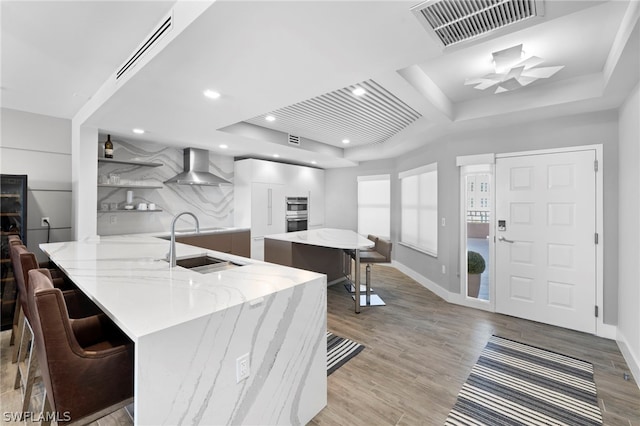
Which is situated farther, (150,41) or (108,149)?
(108,149)

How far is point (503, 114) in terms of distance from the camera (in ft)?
10.6

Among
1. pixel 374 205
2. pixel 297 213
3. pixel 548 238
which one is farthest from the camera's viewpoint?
pixel 374 205

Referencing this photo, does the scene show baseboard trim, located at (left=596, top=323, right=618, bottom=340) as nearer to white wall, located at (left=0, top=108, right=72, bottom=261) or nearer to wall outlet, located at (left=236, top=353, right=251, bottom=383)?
wall outlet, located at (left=236, top=353, right=251, bottom=383)

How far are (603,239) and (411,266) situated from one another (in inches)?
Answer: 111

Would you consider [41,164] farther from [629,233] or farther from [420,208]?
[629,233]

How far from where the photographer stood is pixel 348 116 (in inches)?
155

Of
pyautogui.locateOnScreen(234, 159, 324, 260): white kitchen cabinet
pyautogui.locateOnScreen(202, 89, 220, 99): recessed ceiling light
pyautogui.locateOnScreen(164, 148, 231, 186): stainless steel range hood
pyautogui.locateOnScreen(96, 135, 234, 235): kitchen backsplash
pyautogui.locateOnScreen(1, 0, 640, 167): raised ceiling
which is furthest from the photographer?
pyautogui.locateOnScreen(234, 159, 324, 260): white kitchen cabinet

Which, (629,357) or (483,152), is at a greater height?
(483,152)

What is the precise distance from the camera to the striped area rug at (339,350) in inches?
96.6

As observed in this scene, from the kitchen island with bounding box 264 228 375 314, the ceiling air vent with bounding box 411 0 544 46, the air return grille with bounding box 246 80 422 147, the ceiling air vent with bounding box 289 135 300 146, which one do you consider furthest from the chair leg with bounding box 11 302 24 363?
the ceiling air vent with bounding box 289 135 300 146

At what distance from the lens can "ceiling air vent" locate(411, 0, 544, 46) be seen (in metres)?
1.46

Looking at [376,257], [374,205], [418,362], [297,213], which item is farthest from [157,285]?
[374,205]

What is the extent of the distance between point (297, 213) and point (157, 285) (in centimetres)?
492

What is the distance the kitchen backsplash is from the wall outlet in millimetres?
3953
